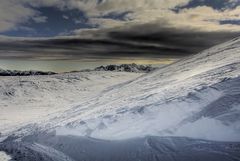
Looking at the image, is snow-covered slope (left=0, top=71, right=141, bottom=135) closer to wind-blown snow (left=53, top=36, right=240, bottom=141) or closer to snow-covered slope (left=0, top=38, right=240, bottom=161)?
snow-covered slope (left=0, top=38, right=240, bottom=161)

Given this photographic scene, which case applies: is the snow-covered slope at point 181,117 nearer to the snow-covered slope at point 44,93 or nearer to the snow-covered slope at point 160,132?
the snow-covered slope at point 160,132

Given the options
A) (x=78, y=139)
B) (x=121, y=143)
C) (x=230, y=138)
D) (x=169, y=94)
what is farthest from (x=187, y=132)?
(x=78, y=139)

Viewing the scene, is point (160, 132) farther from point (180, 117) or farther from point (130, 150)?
point (130, 150)

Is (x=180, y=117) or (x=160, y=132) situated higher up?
(x=180, y=117)

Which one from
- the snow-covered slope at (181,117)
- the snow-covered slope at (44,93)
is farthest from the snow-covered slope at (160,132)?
the snow-covered slope at (44,93)

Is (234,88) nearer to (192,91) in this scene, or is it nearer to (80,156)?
(192,91)

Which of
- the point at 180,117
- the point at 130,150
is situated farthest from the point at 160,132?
the point at 130,150

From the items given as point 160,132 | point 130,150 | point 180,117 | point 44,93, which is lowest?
point 44,93

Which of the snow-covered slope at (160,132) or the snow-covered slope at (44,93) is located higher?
the snow-covered slope at (160,132)

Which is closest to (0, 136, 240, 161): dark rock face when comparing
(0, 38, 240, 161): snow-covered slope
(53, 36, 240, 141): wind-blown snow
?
(0, 38, 240, 161): snow-covered slope

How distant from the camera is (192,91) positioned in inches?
737

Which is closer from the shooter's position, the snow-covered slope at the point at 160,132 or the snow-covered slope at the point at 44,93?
the snow-covered slope at the point at 160,132

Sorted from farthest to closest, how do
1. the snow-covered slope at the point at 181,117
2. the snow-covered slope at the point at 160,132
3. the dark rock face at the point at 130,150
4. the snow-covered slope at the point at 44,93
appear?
the snow-covered slope at the point at 44,93, the snow-covered slope at the point at 181,117, the snow-covered slope at the point at 160,132, the dark rock face at the point at 130,150

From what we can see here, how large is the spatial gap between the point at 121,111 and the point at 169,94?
9.88ft
